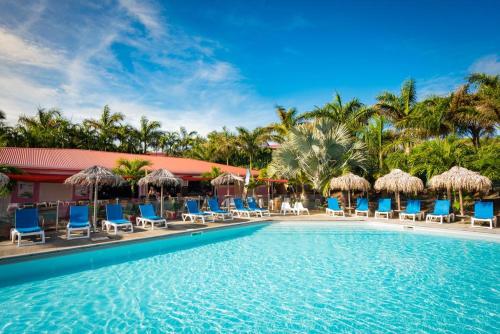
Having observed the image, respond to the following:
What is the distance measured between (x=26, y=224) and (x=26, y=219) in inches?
6.1

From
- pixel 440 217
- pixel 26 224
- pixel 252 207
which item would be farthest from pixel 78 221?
pixel 440 217

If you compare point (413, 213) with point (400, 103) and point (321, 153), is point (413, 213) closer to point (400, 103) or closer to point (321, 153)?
point (321, 153)

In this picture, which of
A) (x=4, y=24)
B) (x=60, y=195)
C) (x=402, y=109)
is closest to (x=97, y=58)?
(x=4, y=24)

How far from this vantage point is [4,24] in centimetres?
1016

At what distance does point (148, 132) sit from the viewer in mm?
32500

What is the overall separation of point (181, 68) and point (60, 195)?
10.1m

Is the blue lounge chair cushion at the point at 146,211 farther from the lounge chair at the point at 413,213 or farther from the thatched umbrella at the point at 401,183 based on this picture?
the lounge chair at the point at 413,213

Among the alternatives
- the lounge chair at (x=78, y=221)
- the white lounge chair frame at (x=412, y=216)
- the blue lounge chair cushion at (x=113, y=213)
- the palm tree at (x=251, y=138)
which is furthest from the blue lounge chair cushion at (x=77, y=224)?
the palm tree at (x=251, y=138)

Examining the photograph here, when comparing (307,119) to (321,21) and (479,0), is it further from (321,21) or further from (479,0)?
(479,0)

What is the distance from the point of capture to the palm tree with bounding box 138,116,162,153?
106 ft

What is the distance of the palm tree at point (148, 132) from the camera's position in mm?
32250

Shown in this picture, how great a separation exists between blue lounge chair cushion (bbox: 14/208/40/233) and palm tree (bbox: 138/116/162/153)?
24470mm

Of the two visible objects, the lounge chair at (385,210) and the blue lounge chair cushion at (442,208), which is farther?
the lounge chair at (385,210)

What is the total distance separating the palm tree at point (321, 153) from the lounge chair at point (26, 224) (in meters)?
14.2
